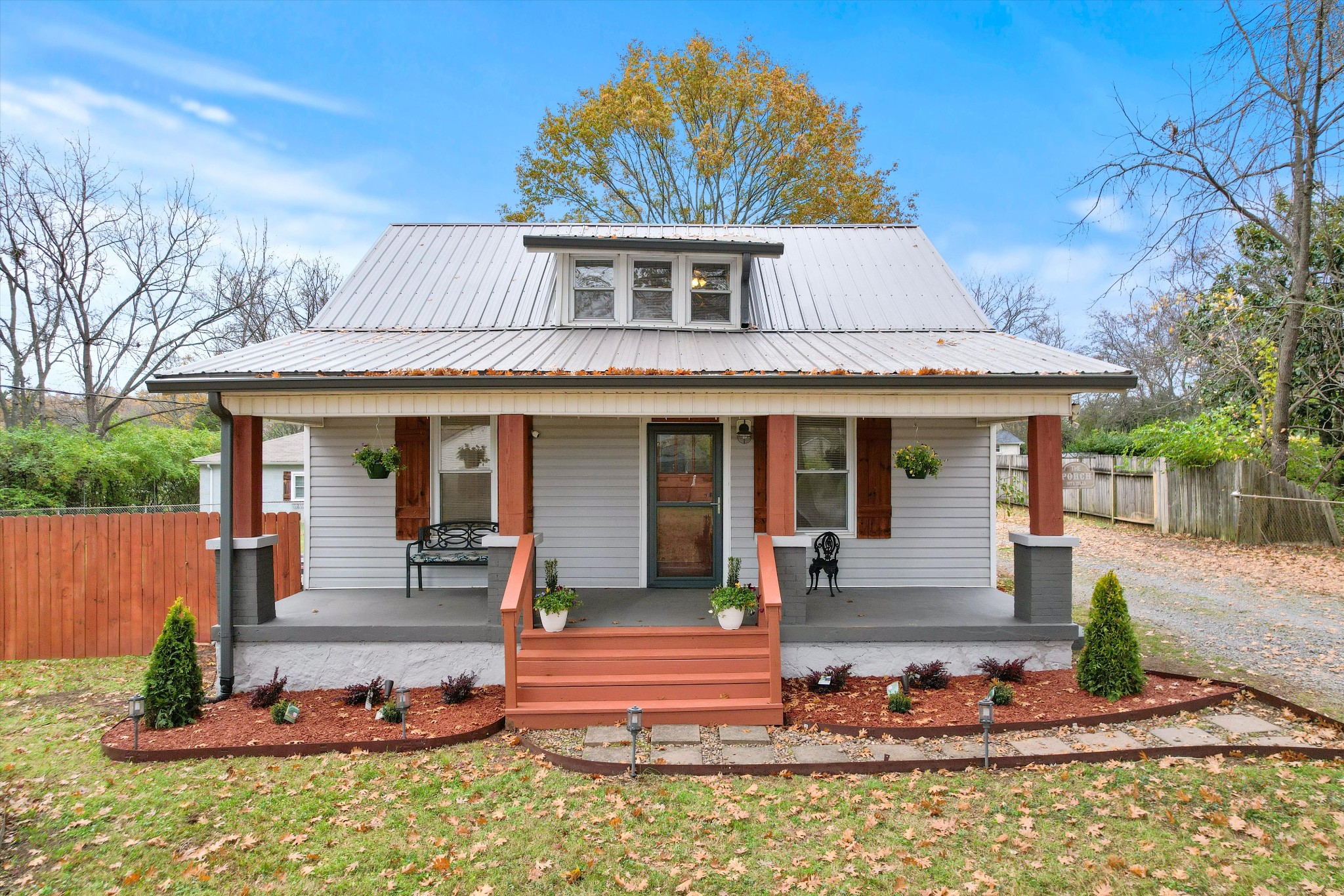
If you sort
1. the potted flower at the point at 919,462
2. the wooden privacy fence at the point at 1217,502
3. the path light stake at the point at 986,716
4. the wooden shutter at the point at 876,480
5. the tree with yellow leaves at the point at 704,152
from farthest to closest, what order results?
the tree with yellow leaves at the point at 704,152
the wooden privacy fence at the point at 1217,502
the wooden shutter at the point at 876,480
the potted flower at the point at 919,462
the path light stake at the point at 986,716

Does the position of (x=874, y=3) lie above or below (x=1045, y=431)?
above

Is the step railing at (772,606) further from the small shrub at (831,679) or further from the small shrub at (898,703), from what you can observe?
the small shrub at (898,703)

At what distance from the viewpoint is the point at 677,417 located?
26.1ft

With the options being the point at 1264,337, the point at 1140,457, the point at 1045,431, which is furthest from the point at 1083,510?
the point at 1045,431

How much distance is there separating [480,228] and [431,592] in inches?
232

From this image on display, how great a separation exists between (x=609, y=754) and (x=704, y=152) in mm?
18254

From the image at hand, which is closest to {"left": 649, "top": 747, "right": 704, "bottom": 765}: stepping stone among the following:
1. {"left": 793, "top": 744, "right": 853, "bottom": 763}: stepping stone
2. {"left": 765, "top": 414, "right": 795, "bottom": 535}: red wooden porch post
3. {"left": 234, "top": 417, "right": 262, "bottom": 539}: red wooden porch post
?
{"left": 793, "top": 744, "right": 853, "bottom": 763}: stepping stone

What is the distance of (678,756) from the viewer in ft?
15.9

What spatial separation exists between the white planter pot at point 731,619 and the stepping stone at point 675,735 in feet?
3.32

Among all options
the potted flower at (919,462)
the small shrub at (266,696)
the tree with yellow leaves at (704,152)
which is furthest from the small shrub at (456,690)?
the tree with yellow leaves at (704,152)

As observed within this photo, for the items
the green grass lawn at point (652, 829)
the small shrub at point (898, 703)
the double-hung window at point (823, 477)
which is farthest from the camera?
the double-hung window at point (823, 477)

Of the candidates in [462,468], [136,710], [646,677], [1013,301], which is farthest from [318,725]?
[1013,301]

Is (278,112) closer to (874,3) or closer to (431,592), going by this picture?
(874,3)

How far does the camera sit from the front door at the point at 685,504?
793cm
